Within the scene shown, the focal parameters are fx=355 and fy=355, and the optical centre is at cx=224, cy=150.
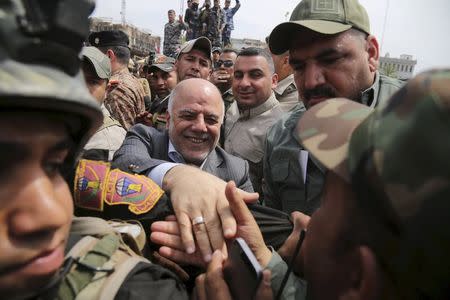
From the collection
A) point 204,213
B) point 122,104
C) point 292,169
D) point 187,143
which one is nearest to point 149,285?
point 204,213

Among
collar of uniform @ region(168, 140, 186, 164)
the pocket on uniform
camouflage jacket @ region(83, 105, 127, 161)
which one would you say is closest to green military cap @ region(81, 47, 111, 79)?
camouflage jacket @ region(83, 105, 127, 161)

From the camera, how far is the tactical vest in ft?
3.16

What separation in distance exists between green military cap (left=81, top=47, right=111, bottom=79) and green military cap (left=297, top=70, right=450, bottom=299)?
9.47ft

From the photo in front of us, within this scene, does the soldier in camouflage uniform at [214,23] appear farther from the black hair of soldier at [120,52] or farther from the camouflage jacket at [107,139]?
the camouflage jacket at [107,139]

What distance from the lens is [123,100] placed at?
165 inches

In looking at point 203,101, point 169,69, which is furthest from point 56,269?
point 169,69

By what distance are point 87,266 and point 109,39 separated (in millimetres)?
4329

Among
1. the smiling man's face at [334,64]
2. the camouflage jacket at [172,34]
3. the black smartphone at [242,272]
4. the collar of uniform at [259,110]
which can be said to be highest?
the smiling man's face at [334,64]

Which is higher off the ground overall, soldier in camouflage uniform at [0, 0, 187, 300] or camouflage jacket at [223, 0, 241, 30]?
soldier in camouflage uniform at [0, 0, 187, 300]

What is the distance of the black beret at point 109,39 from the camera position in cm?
473

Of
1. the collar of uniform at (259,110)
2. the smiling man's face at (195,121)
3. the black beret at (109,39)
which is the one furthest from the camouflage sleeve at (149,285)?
the black beret at (109,39)

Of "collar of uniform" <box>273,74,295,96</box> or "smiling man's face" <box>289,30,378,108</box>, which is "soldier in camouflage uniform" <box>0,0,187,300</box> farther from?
"collar of uniform" <box>273,74,295,96</box>

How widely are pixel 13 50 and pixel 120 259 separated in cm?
64

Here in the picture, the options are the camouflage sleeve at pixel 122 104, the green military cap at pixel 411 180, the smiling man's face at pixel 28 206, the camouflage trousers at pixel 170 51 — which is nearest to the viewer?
the green military cap at pixel 411 180
